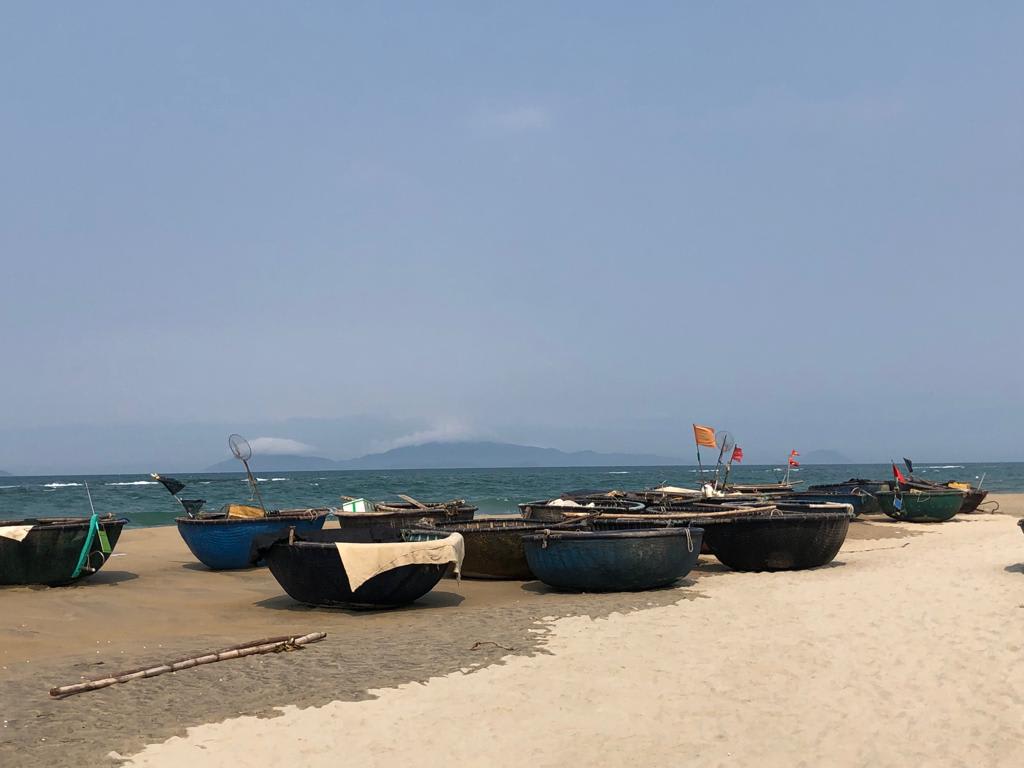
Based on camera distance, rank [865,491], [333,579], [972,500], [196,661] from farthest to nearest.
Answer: [972,500] < [865,491] < [333,579] < [196,661]

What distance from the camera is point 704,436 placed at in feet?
78.3

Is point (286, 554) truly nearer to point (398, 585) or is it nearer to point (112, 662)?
point (398, 585)

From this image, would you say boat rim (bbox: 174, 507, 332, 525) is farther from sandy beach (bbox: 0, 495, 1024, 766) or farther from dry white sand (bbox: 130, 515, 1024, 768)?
dry white sand (bbox: 130, 515, 1024, 768)

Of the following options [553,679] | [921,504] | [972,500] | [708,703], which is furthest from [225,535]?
[972,500]

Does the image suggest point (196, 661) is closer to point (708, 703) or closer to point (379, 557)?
point (379, 557)

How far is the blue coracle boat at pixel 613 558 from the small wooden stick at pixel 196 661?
387 centimetres

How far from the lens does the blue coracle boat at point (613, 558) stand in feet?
39.5

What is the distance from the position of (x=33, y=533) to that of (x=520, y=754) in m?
10.8

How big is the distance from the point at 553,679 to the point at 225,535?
10479 mm

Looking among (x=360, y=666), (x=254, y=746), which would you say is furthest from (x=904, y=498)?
(x=254, y=746)

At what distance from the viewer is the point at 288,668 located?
799cm

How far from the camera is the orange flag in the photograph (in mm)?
23578

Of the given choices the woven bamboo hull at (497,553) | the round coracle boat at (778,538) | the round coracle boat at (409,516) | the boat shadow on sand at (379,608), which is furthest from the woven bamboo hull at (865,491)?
the boat shadow on sand at (379,608)

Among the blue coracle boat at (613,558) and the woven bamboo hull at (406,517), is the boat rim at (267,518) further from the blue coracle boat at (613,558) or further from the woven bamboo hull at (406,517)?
the blue coracle boat at (613,558)
